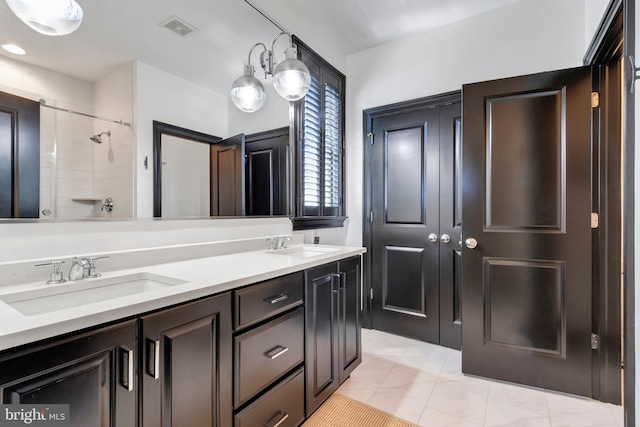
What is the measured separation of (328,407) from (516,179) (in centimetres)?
179

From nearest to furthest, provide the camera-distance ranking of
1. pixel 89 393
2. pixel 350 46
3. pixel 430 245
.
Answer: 1. pixel 89 393
2. pixel 430 245
3. pixel 350 46

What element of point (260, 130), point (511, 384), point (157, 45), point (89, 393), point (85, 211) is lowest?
point (511, 384)

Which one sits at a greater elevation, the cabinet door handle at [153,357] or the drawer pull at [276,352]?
the cabinet door handle at [153,357]

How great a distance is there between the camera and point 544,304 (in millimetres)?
1936

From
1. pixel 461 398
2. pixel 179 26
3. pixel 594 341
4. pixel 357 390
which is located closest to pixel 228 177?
pixel 179 26

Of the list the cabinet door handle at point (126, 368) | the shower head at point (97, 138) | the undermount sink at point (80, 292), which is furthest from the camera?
the shower head at point (97, 138)

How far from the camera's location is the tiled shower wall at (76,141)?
118 centimetres

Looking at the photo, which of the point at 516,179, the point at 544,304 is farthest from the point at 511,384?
the point at 516,179

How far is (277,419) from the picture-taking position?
1.39 metres

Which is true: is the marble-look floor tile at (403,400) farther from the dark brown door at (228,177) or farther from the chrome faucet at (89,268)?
the chrome faucet at (89,268)

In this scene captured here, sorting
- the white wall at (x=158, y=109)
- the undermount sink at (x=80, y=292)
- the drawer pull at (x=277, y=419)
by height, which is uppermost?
the white wall at (x=158, y=109)

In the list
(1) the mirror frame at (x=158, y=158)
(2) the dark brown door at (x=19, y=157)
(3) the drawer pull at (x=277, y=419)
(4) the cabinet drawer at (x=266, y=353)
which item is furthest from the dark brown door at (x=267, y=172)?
(3) the drawer pull at (x=277, y=419)

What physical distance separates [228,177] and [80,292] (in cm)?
100

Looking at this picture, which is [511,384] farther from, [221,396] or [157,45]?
[157,45]
